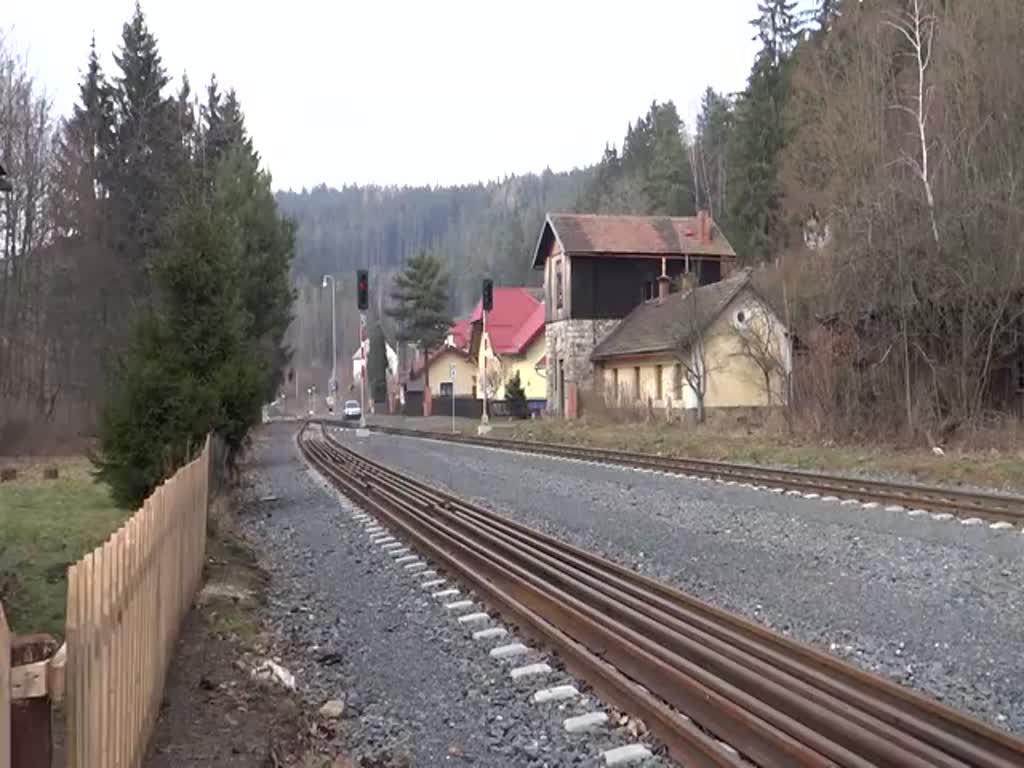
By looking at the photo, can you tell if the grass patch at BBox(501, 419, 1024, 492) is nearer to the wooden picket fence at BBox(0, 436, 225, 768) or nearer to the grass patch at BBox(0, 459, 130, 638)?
the grass patch at BBox(0, 459, 130, 638)

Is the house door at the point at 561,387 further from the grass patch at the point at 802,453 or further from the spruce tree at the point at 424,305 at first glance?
the spruce tree at the point at 424,305

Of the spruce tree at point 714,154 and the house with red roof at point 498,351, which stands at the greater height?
the spruce tree at point 714,154

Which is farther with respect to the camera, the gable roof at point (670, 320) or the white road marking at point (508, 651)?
the gable roof at point (670, 320)

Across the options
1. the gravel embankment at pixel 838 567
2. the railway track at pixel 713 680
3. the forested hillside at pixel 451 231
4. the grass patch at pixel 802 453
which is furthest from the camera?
the forested hillside at pixel 451 231

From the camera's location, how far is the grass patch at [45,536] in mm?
9273

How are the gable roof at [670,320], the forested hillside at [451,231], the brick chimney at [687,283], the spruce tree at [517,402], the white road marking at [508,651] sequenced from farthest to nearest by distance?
the forested hillside at [451,231], the spruce tree at [517,402], the brick chimney at [687,283], the gable roof at [670,320], the white road marking at [508,651]

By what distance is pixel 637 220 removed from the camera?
54.5m

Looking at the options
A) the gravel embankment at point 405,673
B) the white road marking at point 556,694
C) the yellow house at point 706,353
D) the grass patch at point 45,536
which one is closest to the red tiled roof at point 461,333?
the yellow house at point 706,353

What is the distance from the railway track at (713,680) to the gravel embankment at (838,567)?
61cm

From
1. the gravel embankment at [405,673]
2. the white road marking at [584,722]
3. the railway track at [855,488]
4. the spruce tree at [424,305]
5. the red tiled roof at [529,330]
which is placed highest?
the spruce tree at [424,305]

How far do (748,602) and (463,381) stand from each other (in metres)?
74.9

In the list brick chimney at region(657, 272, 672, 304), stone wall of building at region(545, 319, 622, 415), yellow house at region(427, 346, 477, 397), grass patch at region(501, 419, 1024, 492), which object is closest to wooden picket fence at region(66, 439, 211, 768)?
grass patch at region(501, 419, 1024, 492)

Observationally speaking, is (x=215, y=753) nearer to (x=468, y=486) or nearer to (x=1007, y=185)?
(x=468, y=486)

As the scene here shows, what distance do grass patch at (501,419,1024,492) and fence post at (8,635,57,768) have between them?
57.4 feet
